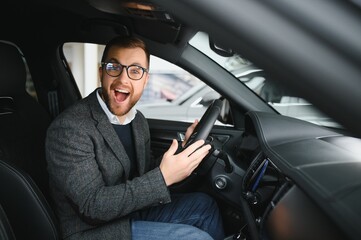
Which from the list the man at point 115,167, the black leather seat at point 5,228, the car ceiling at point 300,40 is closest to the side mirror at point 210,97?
the man at point 115,167

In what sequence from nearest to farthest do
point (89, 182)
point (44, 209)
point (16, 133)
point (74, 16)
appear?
point (89, 182)
point (44, 209)
point (16, 133)
point (74, 16)

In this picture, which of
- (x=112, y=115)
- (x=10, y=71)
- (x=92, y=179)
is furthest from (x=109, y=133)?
(x=10, y=71)

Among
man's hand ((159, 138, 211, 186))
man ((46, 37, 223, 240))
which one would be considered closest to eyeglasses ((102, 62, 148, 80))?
man ((46, 37, 223, 240))

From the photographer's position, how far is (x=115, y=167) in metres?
→ 1.45

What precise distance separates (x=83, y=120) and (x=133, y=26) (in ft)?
2.79

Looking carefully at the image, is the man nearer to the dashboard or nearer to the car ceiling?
the dashboard

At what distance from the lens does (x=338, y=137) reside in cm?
131

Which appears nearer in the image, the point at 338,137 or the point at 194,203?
the point at 338,137

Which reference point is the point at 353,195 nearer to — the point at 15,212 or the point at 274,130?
the point at 274,130

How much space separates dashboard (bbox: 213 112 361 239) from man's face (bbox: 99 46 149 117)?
1.79 feet

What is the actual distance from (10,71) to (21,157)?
451 millimetres

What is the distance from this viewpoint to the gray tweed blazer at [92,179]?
128 cm

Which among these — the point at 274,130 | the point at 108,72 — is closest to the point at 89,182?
the point at 108,72

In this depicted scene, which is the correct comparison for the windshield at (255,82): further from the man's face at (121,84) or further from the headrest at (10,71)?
the headrest at (10,71)
